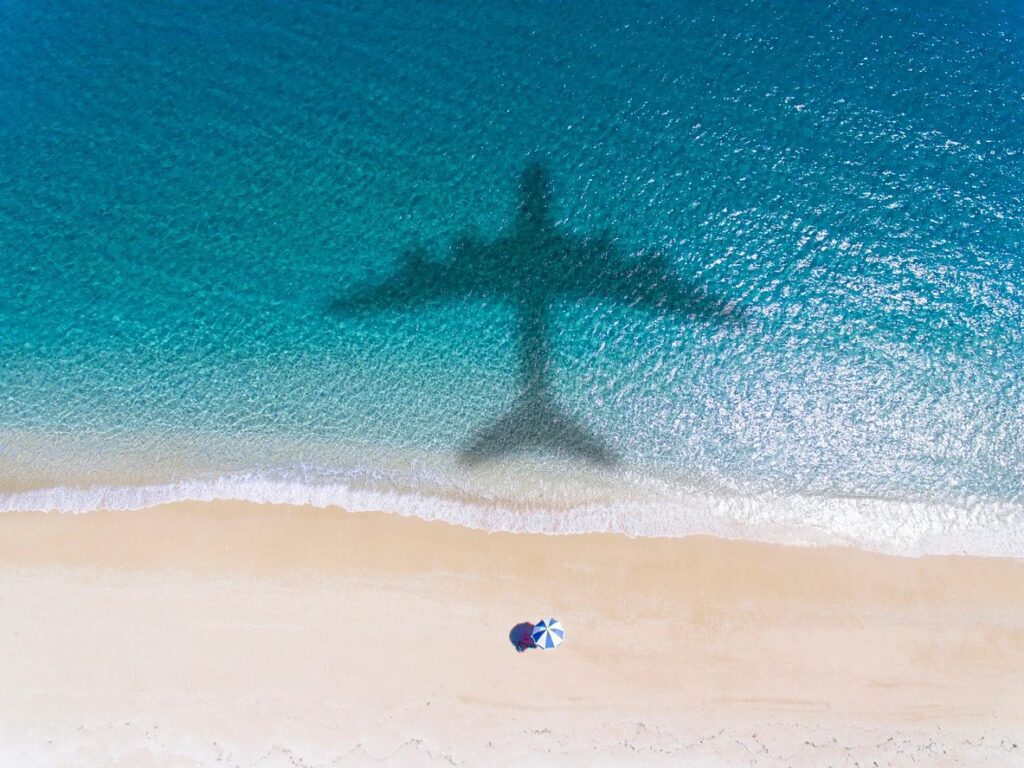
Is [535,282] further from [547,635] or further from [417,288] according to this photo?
[547,635]

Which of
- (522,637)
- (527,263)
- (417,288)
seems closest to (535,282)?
(527,263)

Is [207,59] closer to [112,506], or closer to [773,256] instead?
[112,506]

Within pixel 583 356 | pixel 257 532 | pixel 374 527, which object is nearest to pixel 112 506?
pixel 257 532

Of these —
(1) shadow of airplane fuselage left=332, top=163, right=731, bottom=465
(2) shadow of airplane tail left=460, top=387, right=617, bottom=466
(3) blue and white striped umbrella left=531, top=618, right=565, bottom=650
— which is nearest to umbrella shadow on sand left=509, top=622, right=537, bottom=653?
(3) blue and white striped umbrella left=531, top=618, right=565, bottom=650

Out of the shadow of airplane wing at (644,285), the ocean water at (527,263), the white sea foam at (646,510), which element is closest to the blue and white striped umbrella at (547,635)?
the white sea foam at (646,510)

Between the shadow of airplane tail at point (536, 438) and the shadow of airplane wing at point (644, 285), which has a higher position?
the shadow of airplane wing at point (644, 285)

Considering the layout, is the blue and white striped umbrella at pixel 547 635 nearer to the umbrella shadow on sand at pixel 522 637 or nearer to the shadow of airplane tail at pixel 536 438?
the umbrella shadow on sand at pixel 522 637
